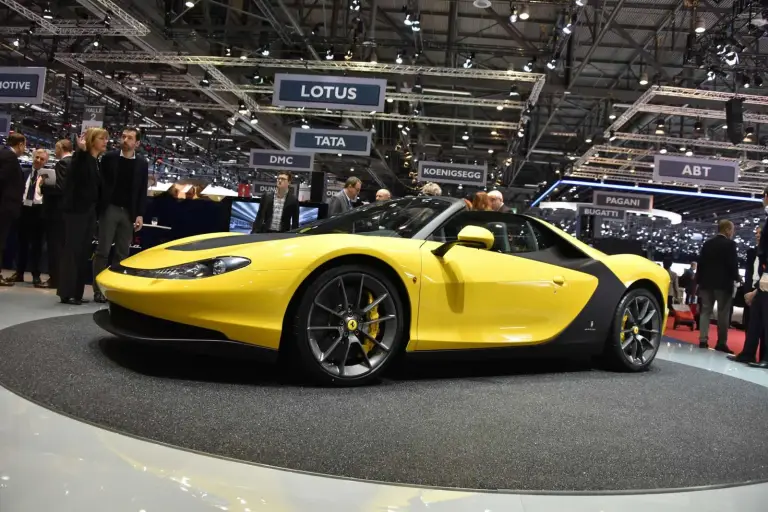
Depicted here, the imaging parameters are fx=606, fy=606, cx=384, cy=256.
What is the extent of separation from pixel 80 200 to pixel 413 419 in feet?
13.7

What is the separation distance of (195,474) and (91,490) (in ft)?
0.94

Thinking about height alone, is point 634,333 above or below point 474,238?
below

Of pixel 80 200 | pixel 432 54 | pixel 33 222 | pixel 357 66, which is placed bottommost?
pixel 33 222

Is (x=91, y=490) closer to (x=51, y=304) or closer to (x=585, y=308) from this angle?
(x=585, y=308)

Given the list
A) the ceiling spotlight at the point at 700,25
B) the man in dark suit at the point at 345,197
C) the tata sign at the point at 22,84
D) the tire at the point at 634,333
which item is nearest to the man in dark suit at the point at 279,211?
the man in dark suit at the point at 345,197

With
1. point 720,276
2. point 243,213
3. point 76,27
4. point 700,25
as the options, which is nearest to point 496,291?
point 720,276

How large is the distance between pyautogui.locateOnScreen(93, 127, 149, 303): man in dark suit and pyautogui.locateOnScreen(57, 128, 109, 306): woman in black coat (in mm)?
85

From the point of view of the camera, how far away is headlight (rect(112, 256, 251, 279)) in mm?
2746

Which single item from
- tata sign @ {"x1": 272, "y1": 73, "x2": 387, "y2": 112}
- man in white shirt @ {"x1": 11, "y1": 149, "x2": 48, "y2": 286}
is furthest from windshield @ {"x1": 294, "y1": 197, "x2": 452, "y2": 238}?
tata sign @ {"x1": 272, "y1": 73, "x2": 387, "y2": 112}

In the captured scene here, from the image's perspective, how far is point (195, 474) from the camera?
1807 mm

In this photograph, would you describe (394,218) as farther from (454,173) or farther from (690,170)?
(454,173)

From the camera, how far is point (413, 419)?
2.59m

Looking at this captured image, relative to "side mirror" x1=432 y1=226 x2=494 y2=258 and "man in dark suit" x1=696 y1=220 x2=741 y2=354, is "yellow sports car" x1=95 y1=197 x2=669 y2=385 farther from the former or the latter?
"man in dark suit" x1=696 y1=220 x2=741 y2=354

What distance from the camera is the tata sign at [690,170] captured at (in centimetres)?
1534
